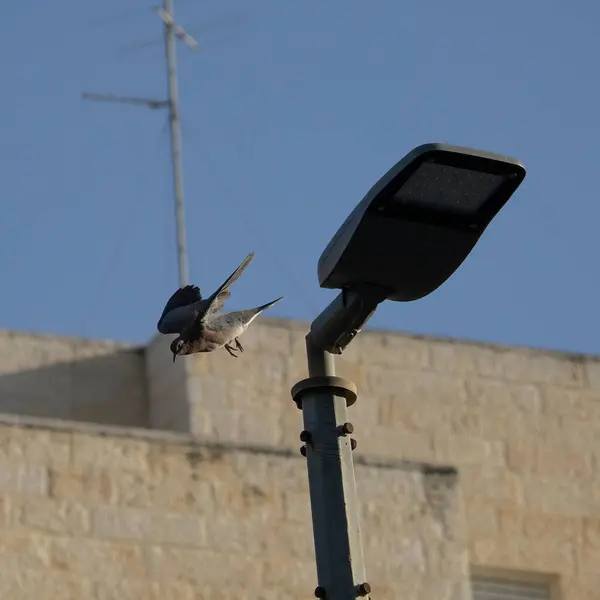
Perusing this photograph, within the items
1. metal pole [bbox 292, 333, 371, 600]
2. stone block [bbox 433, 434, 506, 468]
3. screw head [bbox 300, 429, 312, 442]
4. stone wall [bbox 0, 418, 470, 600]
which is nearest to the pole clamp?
metal pole [bbox 292, 333, 371, 600]

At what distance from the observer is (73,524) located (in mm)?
12133

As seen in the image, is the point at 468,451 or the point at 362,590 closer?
the point at 362,590

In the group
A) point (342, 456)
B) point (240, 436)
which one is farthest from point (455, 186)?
point (240, 436)

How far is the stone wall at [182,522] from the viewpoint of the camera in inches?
475

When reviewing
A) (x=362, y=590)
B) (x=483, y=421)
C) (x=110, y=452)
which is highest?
(x=483, y=421)

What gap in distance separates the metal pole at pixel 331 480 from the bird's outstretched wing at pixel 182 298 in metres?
1.25

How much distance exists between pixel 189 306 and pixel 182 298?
8.3 inches

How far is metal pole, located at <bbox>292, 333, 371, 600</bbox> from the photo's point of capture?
17.0ft

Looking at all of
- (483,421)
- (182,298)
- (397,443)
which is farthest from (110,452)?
(182,298)

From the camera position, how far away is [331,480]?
5.34 m

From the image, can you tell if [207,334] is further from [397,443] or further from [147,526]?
[397,443]

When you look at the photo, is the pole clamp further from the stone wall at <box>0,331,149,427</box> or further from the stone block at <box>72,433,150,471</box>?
the stone wall at <box>0,331,149,427</box>

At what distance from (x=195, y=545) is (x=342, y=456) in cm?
707

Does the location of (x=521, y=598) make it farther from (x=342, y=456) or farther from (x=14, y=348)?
(x=342, y=456)
